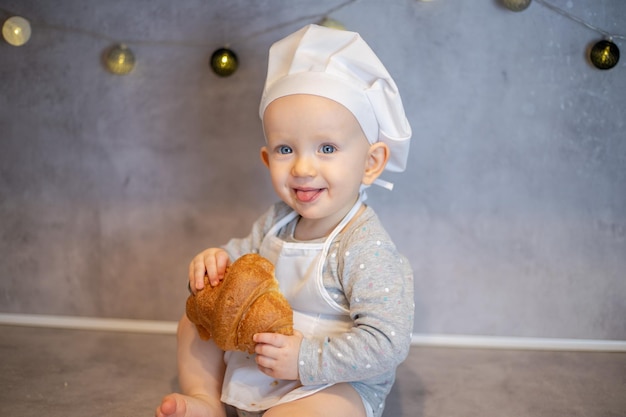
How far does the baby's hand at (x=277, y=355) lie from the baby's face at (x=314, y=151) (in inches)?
9.3

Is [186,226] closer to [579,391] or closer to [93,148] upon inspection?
[93,148]

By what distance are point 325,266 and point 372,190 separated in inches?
18.1

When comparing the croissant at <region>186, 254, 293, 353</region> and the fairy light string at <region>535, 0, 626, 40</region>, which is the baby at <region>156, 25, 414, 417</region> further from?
the fairy light string at <region>535, 0, 626, 40</region>

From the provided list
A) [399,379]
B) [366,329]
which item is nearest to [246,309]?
[366,329]

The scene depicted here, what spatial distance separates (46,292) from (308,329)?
87 cm

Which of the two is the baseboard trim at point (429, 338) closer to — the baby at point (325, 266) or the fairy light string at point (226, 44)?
the baby at point (325, 266)

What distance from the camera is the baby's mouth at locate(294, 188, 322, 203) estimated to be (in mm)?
1082

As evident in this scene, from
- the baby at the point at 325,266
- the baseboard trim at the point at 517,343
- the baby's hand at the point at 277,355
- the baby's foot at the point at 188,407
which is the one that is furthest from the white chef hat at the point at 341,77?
the baseboard trim at the point at 517,343

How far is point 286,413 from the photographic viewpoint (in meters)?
0.96

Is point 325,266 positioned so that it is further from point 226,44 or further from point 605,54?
point 605,54

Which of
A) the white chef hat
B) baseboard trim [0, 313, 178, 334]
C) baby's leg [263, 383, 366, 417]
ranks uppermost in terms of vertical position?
the white chef hat

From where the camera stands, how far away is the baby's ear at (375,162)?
3.72ft

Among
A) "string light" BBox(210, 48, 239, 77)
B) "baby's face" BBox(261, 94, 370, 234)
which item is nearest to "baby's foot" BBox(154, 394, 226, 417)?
"baby's face" BBox(261, 94, 370, 234)

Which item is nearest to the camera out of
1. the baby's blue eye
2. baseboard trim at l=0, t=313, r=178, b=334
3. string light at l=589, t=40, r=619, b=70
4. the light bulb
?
the baby's blue eye
